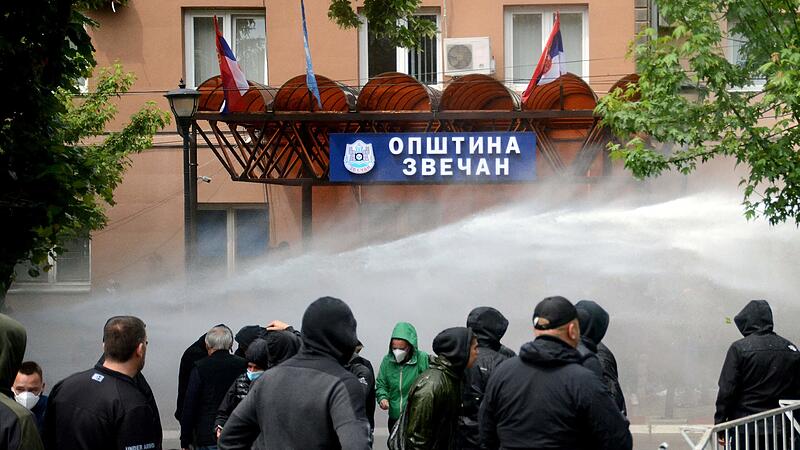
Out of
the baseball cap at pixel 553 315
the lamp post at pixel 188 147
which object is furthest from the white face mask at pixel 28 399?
the lamp post at pixel 188 147

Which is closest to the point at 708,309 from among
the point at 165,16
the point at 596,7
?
the point at 596,7

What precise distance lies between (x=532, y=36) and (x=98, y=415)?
49.7 ft

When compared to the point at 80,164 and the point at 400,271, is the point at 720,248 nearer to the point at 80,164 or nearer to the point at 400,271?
Answer: the point at 400,271

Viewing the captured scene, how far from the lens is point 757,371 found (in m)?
8.70

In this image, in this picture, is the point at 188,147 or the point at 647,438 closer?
the point at 647,438

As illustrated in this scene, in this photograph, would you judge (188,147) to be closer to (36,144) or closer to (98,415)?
(36,144)

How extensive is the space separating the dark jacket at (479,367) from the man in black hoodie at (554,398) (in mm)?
1358

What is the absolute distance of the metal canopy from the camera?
672 inches

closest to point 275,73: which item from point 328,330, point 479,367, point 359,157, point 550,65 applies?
point 359,157

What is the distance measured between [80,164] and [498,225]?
349 inches

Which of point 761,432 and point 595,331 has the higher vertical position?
point 595,331

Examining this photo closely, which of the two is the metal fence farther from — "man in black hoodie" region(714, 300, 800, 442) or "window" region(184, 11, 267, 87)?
"window" region(184, 11, 267, 87)

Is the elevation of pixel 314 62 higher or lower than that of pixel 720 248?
higher

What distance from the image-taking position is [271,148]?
18469mm
